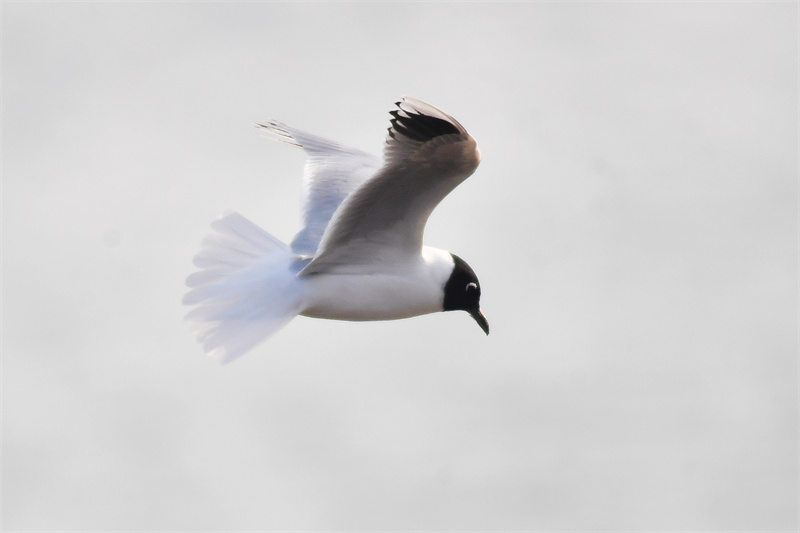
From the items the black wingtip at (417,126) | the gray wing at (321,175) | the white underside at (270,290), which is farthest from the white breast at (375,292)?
the black wingtip at (417,126)

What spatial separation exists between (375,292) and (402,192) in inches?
19.1

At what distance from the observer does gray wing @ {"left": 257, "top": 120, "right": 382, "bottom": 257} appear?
6.14m

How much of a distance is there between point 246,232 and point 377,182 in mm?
809

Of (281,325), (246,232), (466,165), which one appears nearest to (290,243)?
(246,232)

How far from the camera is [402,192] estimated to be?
17.9 ft

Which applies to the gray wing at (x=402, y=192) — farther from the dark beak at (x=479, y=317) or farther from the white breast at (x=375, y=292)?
the dark beak at (x=479, y=317)

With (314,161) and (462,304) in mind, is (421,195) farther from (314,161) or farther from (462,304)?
(314,161)

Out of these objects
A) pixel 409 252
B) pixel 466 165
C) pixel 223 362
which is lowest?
pixel 223 362

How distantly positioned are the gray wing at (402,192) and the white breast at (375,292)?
44 millimetres

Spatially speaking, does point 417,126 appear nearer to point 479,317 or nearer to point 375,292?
point 375,292

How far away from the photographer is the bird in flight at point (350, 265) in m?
5.36

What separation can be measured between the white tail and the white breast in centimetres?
9

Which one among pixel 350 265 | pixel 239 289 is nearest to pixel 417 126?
pixel 350 265

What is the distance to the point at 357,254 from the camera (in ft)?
18.7
